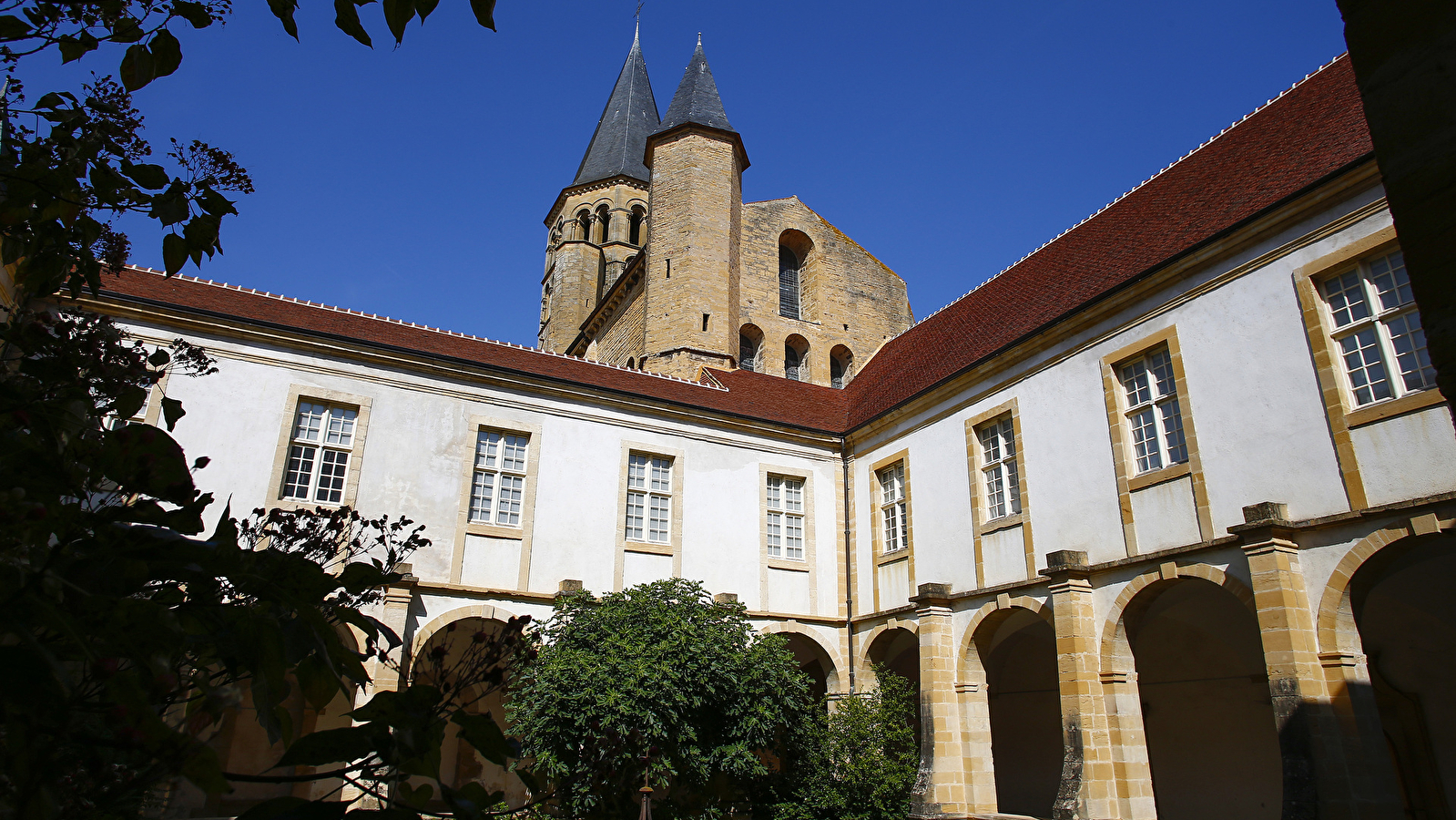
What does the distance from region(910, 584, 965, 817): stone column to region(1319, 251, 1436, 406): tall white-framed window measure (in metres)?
6.15

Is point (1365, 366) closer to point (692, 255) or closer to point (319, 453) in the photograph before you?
point (319, 453)

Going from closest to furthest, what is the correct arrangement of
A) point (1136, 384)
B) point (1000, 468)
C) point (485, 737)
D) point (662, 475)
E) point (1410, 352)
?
point (485, 737) < point (1410, 352) < point (1136, 384) < point (1000, 468) < point (662, 475)

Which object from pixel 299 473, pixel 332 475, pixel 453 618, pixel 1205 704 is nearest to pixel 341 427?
pixel 332 475

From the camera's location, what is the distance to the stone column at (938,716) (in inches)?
484

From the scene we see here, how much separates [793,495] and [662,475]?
2.60 meters

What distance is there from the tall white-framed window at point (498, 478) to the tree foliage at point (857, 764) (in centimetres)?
553

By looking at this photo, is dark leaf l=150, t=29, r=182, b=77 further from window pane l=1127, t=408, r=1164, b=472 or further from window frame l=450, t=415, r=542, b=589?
window frame l=450, t=415, r=542, b=589

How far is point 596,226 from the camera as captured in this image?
39406mm

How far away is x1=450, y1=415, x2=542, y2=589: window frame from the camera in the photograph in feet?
43.3

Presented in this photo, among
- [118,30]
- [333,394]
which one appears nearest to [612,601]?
[333,394]

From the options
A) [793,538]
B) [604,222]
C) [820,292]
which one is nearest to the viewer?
[793,538]

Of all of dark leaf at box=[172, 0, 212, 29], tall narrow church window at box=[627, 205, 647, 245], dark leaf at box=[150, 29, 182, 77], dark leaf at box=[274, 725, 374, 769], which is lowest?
dark leaf at box=[274, 725, 374, 769]

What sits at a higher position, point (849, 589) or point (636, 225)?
point (636, 225)

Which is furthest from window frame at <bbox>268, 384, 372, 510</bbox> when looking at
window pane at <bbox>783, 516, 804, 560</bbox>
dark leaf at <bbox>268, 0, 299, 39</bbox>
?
dark leaf at <bbox>268, 0, 299, 39</bbox>
